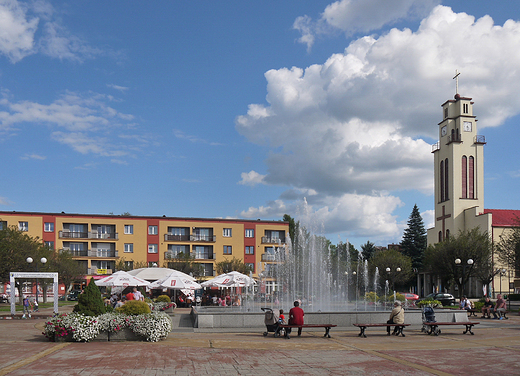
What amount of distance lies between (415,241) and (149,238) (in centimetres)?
4428

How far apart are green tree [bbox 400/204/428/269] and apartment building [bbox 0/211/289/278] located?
79.0ft

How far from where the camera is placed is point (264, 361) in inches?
469

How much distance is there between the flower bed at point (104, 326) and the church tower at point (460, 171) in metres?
58.2

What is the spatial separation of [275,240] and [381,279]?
16.1m

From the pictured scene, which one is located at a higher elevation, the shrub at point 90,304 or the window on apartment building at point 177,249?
the shrub at point 90,304

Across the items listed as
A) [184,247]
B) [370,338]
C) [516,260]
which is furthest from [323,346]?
[184,247]

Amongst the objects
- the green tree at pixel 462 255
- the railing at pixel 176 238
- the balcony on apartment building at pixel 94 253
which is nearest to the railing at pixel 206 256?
the railing at pixel 176 238

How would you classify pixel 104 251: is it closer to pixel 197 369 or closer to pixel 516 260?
pixel 516 260

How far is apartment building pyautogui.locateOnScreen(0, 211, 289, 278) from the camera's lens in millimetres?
63250

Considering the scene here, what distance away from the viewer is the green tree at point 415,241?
80750mm

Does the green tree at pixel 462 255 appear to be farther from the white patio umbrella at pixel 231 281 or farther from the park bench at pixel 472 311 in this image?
the white patio umbrella at pixel 231 281

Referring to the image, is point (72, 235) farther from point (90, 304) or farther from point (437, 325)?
point (437, 325)

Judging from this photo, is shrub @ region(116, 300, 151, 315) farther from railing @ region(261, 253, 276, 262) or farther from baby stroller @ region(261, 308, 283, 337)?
railing @ region(261, 253, 276, 262)

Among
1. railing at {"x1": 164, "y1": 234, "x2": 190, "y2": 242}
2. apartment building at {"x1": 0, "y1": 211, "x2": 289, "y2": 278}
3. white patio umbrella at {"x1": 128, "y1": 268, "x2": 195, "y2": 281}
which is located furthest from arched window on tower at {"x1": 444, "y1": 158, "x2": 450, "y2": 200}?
white patio umbrella at {"x1": 128, "y1": 268, "x2": 195, "y2": 281}
